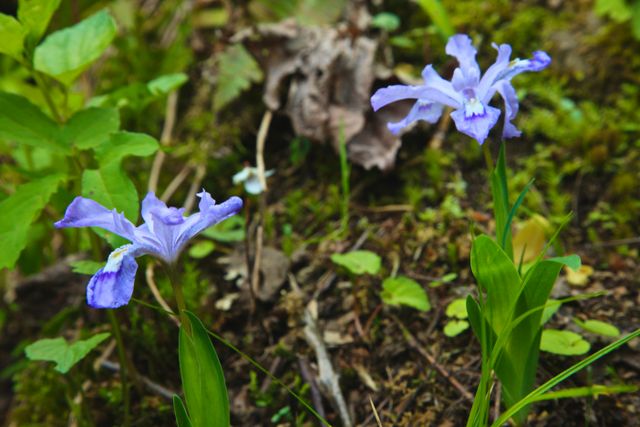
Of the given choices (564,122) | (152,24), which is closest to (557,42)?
(564,122)

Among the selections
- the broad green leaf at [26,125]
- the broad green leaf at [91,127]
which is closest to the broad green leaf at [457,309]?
the broad green leaf at [91,127]

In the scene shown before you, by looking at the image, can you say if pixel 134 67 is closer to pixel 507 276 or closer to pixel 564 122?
pixel 564 122

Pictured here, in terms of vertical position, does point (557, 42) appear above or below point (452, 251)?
above

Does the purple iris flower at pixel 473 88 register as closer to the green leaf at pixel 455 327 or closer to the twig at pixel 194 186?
the green leaf at pixel 455 327

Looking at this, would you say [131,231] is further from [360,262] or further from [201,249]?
[201,249]

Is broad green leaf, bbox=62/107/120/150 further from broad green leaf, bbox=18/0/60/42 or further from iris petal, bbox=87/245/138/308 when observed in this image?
iris petal, bbox=87/245/138/308

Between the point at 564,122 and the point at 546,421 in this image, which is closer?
the point at 546,421
